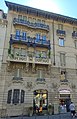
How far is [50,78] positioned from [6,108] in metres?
7.77

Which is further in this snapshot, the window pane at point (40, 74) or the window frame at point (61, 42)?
the window frame at point (61, 42)

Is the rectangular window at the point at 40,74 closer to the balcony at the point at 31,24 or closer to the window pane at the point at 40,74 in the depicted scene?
the window pane at the point at 40,74

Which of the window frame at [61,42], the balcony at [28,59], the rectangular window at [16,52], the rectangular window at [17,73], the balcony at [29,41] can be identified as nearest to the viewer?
the balcony at [28,59]

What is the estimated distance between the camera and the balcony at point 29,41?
20453 mm

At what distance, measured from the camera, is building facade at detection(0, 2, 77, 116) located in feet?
62.1

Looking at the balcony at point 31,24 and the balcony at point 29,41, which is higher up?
the balcony at point 31,24

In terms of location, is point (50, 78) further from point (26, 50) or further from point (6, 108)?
point (6, 108)

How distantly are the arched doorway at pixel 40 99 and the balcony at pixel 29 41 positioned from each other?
721cm

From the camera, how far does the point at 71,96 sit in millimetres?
21203

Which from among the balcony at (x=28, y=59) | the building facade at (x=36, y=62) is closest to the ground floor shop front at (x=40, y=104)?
the building facade at (x=36, y=62)

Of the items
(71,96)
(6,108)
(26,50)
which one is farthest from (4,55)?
(71,96)

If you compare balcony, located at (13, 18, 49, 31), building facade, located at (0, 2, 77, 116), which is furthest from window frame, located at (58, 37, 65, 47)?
→ balcony, located at (13, 18, 49, 31)

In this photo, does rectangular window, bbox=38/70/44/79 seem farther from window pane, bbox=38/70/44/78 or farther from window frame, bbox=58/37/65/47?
window frame, bbox=58/37/65/47

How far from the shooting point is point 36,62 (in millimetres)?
20109
